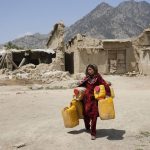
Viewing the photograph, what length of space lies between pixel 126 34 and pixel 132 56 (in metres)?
107

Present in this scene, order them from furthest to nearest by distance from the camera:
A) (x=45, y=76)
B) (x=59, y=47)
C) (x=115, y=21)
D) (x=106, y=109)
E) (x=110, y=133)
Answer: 1. (x=115, y=21)
2. (x=59, y=47)
3. (x=45, y=76)
4. (x=110, y=133)
5. (x=106, y=109)

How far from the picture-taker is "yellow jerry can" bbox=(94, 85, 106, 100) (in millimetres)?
7228

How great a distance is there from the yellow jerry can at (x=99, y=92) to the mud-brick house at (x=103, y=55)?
21.3m

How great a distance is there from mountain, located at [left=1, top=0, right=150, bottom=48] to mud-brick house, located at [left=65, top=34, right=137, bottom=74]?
9455 cm

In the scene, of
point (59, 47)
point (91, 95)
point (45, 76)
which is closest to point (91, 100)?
point (91, 95)

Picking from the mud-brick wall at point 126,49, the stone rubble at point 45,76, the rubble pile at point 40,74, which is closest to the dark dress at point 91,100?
the stone rubble at point 45,76

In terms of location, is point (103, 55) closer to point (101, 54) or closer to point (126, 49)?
point (101, 54)

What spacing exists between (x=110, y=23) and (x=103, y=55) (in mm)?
117211

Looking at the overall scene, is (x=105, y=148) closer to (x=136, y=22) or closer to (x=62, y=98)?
(x=62, y=98)

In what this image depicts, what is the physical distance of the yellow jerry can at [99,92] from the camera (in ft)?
23.7

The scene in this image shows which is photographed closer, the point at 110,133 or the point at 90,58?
the point at 110,133

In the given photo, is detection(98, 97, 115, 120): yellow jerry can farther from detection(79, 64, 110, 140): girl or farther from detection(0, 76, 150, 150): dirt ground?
detection(0, 76, 150, 150): dirt ground

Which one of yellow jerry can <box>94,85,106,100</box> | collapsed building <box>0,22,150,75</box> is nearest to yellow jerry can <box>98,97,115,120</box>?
yellow jerry can <box>94,85,106,100</box>

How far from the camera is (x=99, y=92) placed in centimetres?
727
